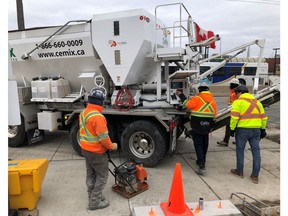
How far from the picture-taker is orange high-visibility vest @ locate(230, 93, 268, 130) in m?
4.44

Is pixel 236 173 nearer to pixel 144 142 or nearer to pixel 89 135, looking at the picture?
pixel 144 142

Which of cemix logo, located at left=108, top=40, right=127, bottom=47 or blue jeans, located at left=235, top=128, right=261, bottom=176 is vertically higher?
cemix logo, located at left=108, top=40, right=127, bottom=47

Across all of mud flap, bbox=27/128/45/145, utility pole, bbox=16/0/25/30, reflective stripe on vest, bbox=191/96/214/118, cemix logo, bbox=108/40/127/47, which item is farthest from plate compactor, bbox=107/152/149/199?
utility pole, bbox=16/0/25/30

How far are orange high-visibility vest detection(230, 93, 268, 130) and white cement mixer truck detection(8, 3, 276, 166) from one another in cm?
109

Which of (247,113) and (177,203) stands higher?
(247,113)

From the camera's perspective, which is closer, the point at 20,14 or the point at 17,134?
the point at 17,134

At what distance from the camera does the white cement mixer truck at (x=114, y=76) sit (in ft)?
16.4

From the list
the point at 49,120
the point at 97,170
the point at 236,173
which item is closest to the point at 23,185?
the point at 97,170

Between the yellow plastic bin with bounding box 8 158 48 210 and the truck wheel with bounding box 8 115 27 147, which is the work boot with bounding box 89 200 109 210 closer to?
the yellow plastic bin with bounding box 8 158 48 210

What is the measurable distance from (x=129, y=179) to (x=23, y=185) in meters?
1.58

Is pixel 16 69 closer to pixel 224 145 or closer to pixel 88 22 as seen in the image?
pixel 88 22

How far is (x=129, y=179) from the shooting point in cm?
398

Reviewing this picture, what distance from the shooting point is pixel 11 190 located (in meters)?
3.47

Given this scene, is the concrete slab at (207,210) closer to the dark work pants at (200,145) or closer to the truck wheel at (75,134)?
the dark work pants at (200,145)
